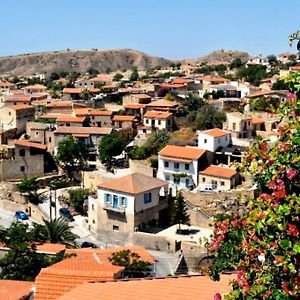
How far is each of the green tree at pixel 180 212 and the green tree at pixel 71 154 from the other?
1342 centimetres

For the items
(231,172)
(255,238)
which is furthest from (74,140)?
(255,238)

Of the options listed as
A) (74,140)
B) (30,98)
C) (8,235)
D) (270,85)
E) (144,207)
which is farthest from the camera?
(30,98)

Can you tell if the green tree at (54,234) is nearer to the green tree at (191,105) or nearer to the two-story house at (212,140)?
the two-story house at (212,140)

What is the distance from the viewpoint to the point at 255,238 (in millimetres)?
5938

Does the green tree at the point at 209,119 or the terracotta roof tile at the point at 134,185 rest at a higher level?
the green tree at the point at 209,119

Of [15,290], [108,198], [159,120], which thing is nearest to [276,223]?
[15,290]

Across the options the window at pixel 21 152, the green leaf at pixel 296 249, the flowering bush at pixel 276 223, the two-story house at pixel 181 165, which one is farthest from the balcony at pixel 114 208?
the green leaf at pixel 296 249

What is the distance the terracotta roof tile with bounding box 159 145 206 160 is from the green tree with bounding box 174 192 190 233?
435 centimetres

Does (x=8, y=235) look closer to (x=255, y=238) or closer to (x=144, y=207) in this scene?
(x=144, y=207)

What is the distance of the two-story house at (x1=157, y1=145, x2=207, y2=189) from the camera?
120 ft

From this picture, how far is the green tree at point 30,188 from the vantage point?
4066 centimetres

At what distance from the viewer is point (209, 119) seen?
46.7 metres

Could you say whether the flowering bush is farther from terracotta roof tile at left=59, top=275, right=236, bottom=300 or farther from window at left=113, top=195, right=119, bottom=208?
window at left=113, top=195, right=119, bottom=208

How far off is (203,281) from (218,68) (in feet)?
272
